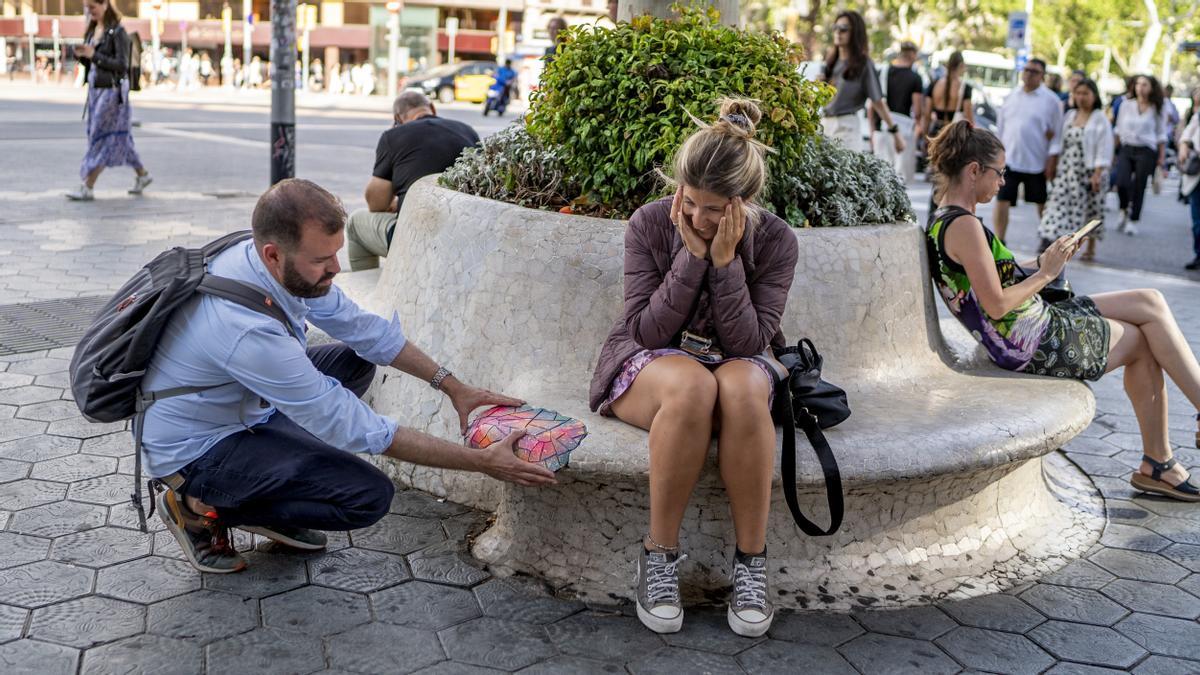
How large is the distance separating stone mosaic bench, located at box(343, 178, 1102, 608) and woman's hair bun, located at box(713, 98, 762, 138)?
2.01 ft

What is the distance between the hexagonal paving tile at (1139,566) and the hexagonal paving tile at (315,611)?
2374mm

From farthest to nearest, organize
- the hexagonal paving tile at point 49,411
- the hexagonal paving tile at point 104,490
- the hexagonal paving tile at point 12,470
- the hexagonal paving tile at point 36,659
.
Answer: the hexagonal paving tile at point 49,411 < the hexagonal paving tile at point 12,470 < the hexagonal paving tile at point 104,490 < the hexagonal paving tile at point 36,659

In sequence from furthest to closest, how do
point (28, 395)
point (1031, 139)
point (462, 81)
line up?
point (462, 81)
point (1031, 139)
point (28, 395)

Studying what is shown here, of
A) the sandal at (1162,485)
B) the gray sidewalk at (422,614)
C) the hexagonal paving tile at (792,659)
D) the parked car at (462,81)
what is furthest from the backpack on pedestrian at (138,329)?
the parked car at (462,81)

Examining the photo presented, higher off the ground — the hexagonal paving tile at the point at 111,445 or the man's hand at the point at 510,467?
the man's hand at the point at 510,467

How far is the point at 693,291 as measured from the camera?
11.0 ft

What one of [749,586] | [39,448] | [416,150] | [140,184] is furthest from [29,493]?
[140,184]

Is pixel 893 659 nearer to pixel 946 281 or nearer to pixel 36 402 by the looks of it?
pixel 946 281

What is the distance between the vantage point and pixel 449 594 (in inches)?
136

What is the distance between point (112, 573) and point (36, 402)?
67.8 inches

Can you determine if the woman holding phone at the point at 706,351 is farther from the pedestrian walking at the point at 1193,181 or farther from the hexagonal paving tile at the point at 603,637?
the pedestrian walking at the point at 1193,181

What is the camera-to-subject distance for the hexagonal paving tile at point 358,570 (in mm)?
3482

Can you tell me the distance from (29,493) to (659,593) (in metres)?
2.16

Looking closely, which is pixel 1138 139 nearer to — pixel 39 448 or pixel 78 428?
pixel 78 428
